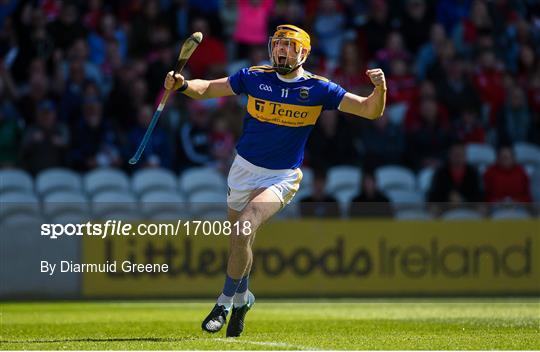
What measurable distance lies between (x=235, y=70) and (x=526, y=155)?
4971mm

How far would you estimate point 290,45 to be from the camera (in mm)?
10438

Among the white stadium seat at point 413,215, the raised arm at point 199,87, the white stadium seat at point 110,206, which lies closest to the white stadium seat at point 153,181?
the white stadium seat at point 110,206

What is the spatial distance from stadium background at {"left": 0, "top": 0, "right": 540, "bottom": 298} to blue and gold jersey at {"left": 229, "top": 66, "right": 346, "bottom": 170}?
622 centimetres

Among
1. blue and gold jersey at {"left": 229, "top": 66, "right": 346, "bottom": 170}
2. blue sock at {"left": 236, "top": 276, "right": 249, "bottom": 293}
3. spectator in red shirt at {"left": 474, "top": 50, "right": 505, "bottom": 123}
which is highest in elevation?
spectator in red shirt at {"left": 474, "top": 50, "right": 505, "bottom": 123}

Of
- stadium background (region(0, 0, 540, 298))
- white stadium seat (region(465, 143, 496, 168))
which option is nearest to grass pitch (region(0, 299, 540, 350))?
stadium background (region(0, 0, 540, 298))

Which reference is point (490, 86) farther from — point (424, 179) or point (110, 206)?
point (110, 206)

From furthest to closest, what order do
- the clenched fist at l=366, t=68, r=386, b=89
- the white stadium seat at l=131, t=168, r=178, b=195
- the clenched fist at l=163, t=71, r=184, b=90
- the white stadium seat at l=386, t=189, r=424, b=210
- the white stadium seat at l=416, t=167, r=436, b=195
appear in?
the white stadium seat at l=416, t=167, r=436, b=195
the white stadium seat at l=386, t=189, r=424, b=210
the white stadium seat at l=131, t=168, r=178, b=195
the clenched fist at l=163, t=71, r=184, b=90
the clenched fist at l=366, t=68, r=386, b=89

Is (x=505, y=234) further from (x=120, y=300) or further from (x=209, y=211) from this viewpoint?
(x=120, y=300)

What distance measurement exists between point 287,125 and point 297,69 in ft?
1.60

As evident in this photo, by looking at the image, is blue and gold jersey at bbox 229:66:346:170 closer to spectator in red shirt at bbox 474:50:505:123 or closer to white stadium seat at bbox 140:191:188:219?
white stadium seat at bbox 140:191:188:219

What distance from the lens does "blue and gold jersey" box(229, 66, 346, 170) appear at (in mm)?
10555

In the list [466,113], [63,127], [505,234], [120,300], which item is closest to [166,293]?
[120,300]

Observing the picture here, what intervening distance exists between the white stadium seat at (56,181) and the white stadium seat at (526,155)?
23.6ft

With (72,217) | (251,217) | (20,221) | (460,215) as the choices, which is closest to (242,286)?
(251,217)
